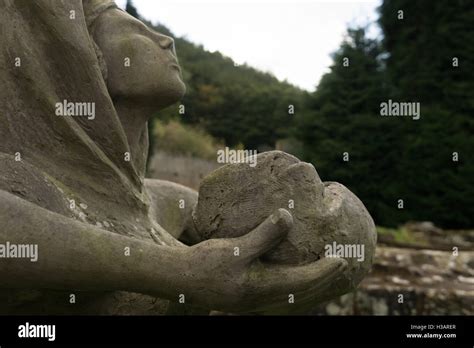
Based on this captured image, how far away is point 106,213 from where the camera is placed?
2.37m

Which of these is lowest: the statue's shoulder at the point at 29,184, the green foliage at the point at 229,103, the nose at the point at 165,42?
the statue's shoulder at the point at 29,184

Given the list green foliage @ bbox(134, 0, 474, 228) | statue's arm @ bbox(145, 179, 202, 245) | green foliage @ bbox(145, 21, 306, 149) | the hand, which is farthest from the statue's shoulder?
green foliage @ bbox(145, 21, 306, 149)

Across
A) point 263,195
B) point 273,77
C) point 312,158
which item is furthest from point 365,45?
point 273,77

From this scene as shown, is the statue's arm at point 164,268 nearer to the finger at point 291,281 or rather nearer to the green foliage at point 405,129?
the finger at point 291,281

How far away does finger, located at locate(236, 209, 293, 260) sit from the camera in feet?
6.77

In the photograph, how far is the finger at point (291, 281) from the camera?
2076mm

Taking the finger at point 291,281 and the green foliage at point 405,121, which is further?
the green foliage at point 405,121

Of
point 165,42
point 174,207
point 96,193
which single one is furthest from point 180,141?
point 96,193

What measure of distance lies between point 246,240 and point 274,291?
0.21 meters

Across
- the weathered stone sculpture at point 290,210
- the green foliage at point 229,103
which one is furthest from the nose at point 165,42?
the green foliage at point 229,103

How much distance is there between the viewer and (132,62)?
2527mm

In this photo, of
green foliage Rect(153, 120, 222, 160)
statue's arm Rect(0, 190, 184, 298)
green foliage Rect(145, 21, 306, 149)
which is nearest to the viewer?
statue's arm Rect(0, 190, 184, 298)

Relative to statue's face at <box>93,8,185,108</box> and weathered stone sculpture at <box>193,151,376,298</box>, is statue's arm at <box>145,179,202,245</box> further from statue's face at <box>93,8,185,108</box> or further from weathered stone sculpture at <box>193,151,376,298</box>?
weathered stone sculpture at <box>193,151,376,298</box>

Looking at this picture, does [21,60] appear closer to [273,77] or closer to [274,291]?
[274,291]
